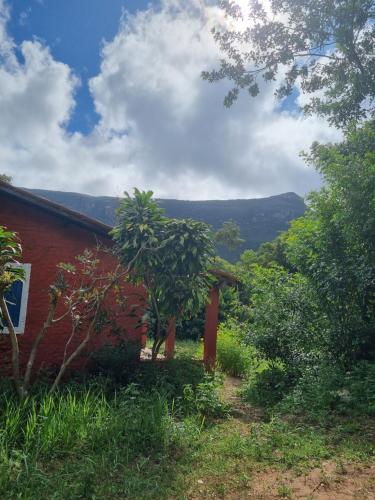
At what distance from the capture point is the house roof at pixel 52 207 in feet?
22.6

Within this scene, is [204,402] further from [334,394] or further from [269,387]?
[269,387]

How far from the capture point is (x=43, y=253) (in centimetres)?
746

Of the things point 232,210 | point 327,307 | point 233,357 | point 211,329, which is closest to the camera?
point 327,307

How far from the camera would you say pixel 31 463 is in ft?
12.7

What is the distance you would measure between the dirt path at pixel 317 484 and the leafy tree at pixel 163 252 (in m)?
3.61

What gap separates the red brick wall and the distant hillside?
75.5m

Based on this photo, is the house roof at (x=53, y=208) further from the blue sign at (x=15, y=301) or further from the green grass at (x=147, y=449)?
the green grass at (x=147, y=449)

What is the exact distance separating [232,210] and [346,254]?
8544 centimetres

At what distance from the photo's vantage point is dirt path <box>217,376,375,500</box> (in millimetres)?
3535

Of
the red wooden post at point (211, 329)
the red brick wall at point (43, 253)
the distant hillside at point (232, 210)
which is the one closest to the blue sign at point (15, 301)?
the red brick wall at point (43, 253)

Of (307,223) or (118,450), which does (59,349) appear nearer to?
(118,450)

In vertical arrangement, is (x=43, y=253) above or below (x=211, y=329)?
above

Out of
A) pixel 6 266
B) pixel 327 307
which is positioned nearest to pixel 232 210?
pixel 327 307

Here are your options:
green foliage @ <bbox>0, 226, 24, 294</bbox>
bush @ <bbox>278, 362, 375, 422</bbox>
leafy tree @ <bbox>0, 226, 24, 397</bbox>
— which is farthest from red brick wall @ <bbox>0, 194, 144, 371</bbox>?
bush @ <bbox>278, 362, 375, 422</bbox>
